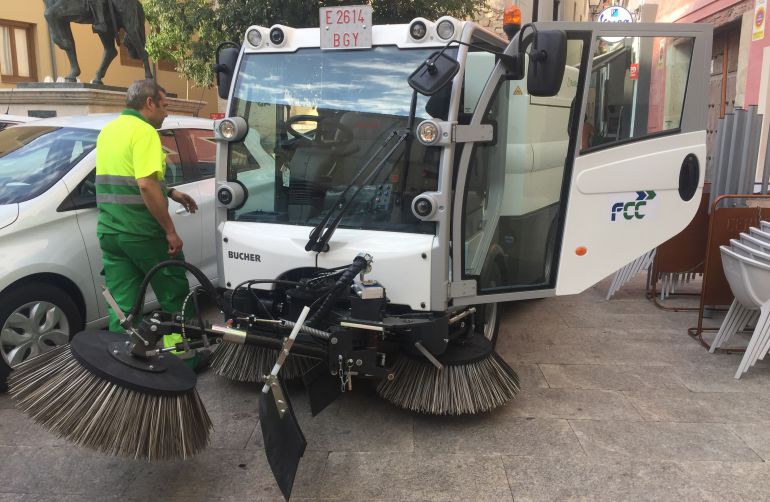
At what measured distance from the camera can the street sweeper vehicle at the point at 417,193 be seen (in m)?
3.28

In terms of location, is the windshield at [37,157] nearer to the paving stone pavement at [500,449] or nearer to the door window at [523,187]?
the paving stone pavement at [500,449]

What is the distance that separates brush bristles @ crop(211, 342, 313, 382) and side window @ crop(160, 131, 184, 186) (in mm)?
1821

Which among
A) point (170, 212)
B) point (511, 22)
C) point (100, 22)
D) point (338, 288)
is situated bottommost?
point (338, 288)

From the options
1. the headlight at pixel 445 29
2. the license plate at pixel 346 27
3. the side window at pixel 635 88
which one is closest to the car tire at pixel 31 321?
the license plate at pixel 346 27

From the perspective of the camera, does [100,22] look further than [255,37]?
Yes

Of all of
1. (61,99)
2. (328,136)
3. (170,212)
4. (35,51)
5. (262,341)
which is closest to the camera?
(262,341)

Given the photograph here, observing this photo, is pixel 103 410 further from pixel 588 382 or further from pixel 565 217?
pixel 588 382

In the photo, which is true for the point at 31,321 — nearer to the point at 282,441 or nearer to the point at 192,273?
the point at 192,273

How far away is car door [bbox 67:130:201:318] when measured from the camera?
174 inches

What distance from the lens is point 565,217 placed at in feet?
13.1

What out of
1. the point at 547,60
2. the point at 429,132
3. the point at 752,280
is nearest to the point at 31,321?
the point at 429,132

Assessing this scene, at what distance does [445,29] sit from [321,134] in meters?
0.93

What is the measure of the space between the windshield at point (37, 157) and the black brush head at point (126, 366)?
194 cm

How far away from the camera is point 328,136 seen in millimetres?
3732
